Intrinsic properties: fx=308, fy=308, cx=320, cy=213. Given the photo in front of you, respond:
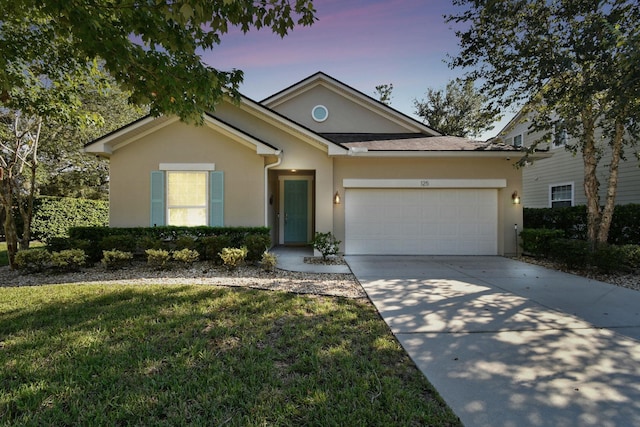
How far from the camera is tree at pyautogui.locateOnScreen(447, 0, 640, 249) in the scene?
7.09 meters

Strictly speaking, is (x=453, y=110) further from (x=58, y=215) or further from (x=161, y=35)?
(x=58, y=215)

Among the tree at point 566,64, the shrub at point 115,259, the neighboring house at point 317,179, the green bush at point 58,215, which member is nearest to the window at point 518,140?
the neighboring house at point 317,179

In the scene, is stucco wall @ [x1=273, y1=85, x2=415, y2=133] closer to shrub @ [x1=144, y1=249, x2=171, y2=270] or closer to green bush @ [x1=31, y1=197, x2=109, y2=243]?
shrub @ [x1=144, y1=249, x2=171, y2=270]

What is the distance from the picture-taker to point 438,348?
3426 millimetres

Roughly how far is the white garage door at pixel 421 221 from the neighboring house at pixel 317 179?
3 cm

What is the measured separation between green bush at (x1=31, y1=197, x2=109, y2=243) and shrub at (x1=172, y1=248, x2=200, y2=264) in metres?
8.49

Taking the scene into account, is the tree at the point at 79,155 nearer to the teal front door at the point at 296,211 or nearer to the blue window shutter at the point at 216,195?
the blue window shutter at the point at 216,195

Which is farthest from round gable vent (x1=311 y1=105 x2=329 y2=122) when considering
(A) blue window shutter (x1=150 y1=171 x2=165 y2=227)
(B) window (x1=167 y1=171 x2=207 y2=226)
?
(A) blue window shutter (x1=150 y1=171 x2=165 y2=227)

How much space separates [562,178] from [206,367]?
17.0 metres

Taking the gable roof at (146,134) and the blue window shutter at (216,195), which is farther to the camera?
the blue window shutter at (216,195)

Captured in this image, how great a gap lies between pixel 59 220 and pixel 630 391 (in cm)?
1855

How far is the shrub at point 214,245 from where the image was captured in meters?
7.61

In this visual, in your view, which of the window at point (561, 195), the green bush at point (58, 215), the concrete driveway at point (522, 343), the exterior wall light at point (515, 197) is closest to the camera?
the concrete driveway at point (522, 343)

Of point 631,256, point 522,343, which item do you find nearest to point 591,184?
point 631,256
